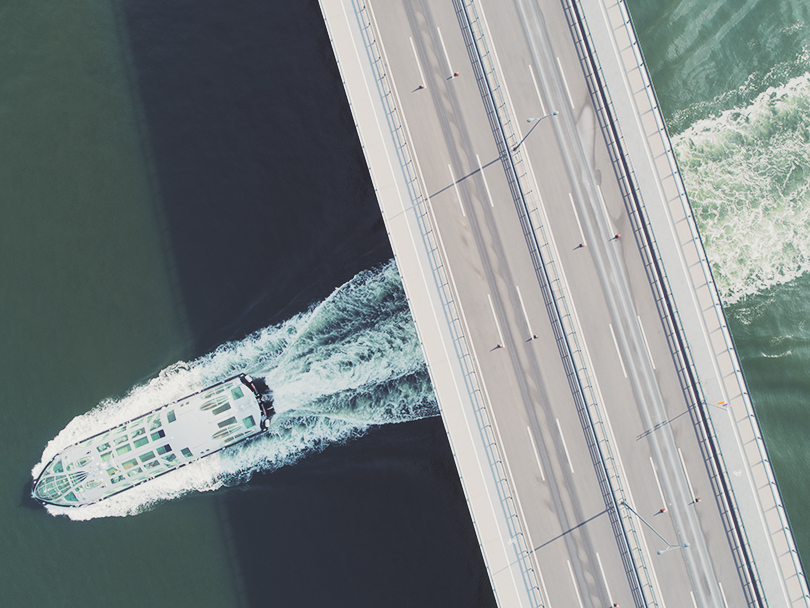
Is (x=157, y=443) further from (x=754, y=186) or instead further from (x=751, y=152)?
(x=751, y=152)

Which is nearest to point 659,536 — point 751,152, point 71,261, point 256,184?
point 751,152

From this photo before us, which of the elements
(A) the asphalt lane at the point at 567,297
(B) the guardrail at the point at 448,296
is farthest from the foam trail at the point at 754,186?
(B) the guardrail at the point at 448,296

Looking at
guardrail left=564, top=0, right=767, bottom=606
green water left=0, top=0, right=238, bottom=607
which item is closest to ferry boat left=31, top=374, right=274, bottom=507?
green water left=0, top=0, right=238, bottom=607

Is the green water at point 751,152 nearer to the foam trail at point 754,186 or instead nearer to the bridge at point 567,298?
the foam trail at point 754,186

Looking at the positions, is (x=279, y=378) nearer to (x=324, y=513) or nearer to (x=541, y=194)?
(x=324, y=513)

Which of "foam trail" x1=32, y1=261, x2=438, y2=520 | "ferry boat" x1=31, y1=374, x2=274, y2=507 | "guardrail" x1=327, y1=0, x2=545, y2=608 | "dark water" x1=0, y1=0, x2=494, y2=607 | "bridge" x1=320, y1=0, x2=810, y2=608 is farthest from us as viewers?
"foam trail" x1=32, y1=261, x2=438, y2=520

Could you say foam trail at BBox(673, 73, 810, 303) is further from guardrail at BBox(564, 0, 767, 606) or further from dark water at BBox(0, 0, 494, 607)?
dark water at BBox(0, 0, 494, 607)
